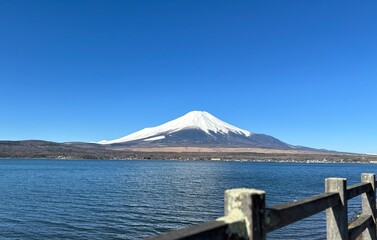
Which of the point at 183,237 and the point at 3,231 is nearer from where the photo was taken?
the point at 183,237

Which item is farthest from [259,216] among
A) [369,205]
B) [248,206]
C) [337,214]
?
[369,205]

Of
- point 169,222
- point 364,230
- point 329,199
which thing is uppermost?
point 329,199

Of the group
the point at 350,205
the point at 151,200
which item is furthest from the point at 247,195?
the point at 151,200

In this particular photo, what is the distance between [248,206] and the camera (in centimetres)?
350

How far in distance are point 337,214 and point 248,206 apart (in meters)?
3.41

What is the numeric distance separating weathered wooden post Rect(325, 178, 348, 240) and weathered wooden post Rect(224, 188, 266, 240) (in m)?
3.10

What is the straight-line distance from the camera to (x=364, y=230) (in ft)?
26.6

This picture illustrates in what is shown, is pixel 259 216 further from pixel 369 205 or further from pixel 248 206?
pixel 369 205

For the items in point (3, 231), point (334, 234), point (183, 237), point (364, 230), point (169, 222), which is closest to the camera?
point (183, 237)

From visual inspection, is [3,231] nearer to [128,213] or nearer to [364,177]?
[128,213]

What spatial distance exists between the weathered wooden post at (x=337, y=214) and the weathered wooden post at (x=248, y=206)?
122 inches

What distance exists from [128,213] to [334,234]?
29686 mm

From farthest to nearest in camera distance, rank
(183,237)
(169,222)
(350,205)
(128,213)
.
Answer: (350,205)
(128,213)
(169,222)
(183,237)

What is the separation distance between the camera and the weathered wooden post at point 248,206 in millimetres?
3502
